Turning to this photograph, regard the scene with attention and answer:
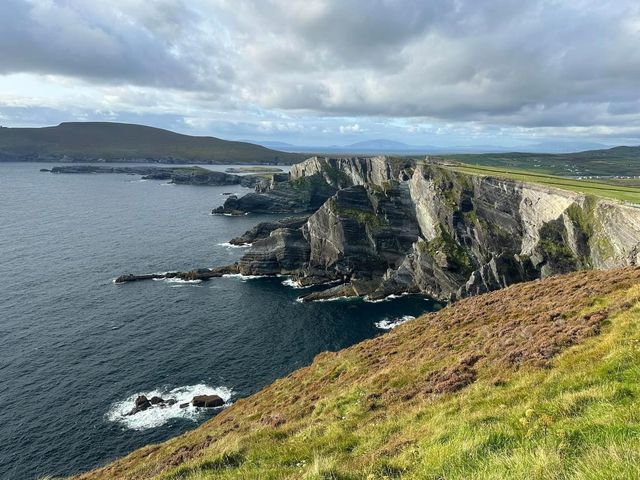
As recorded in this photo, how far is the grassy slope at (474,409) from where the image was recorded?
9.65m

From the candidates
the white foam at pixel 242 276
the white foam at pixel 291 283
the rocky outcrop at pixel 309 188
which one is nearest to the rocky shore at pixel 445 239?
the white foam at pixel 291 283

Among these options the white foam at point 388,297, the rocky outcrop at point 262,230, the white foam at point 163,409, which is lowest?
the white foam at point 163,409

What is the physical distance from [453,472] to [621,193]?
7599 cm

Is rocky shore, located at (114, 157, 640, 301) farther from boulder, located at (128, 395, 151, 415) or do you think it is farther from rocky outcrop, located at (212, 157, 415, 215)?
rocky outcrop, located at (212, 157, 415, 215)

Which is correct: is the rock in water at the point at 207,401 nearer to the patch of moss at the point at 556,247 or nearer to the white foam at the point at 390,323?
the white foam at the point at 390,323

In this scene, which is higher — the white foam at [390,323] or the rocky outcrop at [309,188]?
the rocky outcrop at [309,188]

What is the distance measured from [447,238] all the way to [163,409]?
64155mm

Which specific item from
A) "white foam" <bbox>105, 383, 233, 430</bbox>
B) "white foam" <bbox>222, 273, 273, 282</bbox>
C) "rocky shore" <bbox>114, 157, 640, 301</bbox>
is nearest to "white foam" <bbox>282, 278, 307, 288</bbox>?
"rocky shore" <bbox>114, 157, 640, 301</bbox>

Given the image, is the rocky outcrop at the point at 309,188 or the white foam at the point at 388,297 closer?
the white foam at the point at 388,297

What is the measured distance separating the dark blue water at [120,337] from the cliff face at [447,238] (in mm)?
8334

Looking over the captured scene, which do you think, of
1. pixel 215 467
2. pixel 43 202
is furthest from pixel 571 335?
pixel 43 202

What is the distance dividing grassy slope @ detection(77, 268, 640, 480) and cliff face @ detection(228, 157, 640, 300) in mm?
34452

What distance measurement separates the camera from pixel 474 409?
1530 cm

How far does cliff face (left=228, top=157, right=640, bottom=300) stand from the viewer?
6462cm
